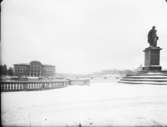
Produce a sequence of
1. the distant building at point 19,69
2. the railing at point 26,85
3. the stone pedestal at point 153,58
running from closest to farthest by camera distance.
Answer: the railing at point 26,85
the distant building at point 19,69
the stone pedestal at point 153,58

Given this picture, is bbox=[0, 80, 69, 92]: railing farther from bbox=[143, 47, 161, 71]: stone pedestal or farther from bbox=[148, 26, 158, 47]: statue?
bbox=[148, 26, 158, 47]: statue

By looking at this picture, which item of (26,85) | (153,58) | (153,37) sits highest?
(153,37)

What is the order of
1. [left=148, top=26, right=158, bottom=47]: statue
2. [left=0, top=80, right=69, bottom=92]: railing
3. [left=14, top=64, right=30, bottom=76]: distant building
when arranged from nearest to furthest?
[left=0, top=80, right=69, bottom=92]: railing < [left=14, top=64, right=30, bottom=76]: distant building < [left=148, top=26, right=158, bottom=47]: statue

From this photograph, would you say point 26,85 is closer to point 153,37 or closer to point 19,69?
point 19,69

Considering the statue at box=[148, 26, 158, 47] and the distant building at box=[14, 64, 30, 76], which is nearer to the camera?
the distant building at box=[14, 64, 30, 76]

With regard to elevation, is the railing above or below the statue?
below

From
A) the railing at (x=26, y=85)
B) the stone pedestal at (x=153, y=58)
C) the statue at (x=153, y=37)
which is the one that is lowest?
the railing at (x=26, y=85)

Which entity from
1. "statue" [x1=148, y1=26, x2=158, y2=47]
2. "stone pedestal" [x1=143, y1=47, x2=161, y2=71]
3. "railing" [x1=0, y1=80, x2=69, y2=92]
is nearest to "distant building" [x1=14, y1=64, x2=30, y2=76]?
"railing" [x1=0, y1=80, x2=69, y2=92]

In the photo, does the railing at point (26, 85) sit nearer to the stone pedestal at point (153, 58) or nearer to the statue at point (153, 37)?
the stone pedestal at point (153, 58)

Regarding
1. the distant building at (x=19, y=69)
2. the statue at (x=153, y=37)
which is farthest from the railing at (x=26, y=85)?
the statue at (x=153, y=37)

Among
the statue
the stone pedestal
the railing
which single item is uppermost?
the statue

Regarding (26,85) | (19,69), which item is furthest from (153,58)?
(19,69)
